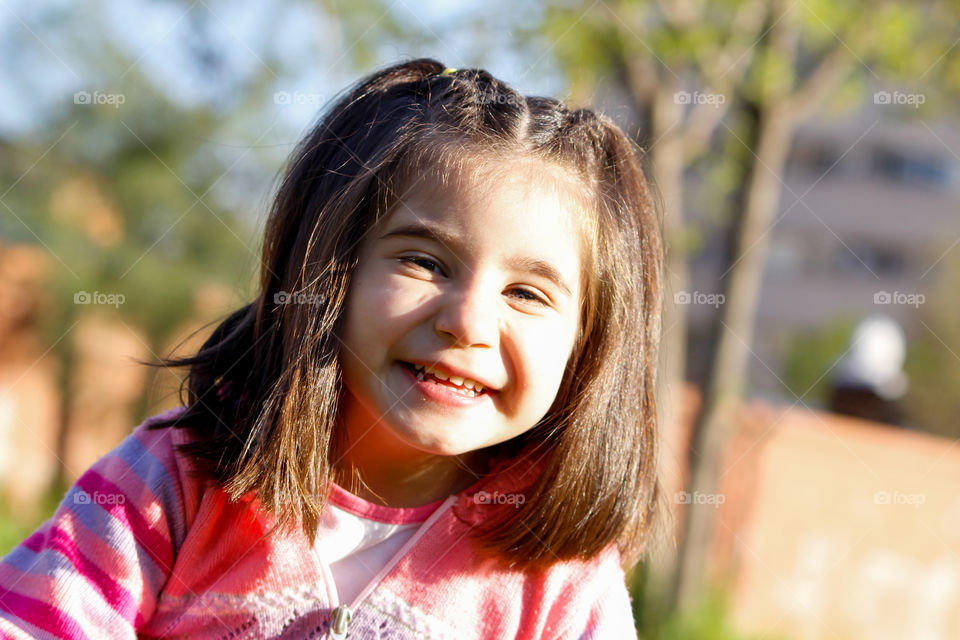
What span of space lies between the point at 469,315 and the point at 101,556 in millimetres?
674

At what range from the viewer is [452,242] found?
1.38 metres

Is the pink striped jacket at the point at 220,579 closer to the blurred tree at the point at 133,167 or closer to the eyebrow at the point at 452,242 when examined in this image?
the eyebrow at the point at 452,242

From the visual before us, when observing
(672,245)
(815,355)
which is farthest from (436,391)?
(815,355)

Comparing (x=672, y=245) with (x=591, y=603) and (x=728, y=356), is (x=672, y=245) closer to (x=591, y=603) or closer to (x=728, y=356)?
(x=728, y=356)

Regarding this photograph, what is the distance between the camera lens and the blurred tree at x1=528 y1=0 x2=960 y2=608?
18.6 feet

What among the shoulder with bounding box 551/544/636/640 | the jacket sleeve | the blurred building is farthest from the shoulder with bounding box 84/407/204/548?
the blurred building

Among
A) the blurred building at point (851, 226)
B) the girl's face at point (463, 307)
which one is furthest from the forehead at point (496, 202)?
the blurred building at point (851, 226)

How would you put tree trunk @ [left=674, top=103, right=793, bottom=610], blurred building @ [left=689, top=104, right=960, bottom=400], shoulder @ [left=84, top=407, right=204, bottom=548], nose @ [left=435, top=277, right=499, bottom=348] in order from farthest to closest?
blurred building @ [left=689, top=104, right=960, bottom=400] → tree trunk @ [left=674, top=103, right=793, bottom=610] → shoulder @ [left=84, top=407, right=204, bottom=548] → nose @ [left=435, top=277, right=499, bottom=348]

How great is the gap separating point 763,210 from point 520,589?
15.4 feet

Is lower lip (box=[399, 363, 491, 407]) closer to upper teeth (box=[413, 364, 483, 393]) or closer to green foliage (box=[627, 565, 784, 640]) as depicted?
upper teeth (box=[413, 364, 483, 393])

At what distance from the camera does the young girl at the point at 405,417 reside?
4.57 feet

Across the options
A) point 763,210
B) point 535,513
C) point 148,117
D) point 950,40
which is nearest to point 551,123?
point 535,513

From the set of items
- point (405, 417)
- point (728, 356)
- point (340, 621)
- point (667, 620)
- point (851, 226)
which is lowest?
point (667, 620)

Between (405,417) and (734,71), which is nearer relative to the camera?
(405,417)
